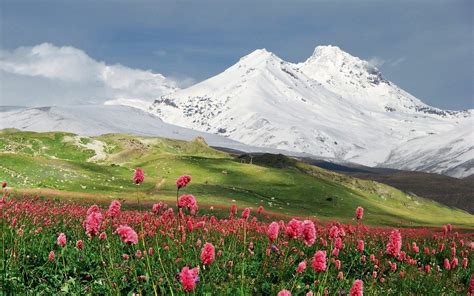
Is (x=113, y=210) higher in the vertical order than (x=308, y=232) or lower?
lower

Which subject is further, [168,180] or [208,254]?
[168,180]

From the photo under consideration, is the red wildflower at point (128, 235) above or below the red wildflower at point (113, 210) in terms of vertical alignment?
below

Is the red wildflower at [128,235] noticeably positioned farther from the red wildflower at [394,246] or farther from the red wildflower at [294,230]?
the red wildflower at [394,246]

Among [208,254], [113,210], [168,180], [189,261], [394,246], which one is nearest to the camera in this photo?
[208,254]

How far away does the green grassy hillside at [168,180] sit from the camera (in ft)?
196

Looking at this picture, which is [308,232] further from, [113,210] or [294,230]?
[113,210]

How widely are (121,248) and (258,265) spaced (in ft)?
13.6

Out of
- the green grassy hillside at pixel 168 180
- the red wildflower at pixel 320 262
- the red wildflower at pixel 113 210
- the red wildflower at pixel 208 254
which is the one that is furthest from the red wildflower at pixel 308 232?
the green grassy hillside at pixel 168 180

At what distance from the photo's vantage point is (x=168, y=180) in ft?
249

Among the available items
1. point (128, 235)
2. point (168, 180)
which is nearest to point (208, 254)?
point (128, 235)

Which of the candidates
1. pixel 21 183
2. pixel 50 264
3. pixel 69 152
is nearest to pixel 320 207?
pixel 21 183

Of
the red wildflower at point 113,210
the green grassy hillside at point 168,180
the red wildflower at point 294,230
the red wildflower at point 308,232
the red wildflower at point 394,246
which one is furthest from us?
the green grassy hillside at point 168,180

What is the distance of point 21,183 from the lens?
5475 cm

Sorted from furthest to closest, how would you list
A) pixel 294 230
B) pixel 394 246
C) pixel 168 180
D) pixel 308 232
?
pixel 168 180 < pixel 394 246 < pixel 294 230 < pixel 308 232
